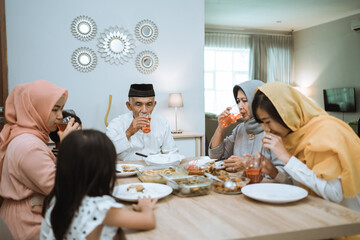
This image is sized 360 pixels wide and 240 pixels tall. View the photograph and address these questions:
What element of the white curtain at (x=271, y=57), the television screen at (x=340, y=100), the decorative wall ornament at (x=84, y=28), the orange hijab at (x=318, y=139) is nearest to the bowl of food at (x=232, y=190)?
the orange hijab at (x=318, y=139)

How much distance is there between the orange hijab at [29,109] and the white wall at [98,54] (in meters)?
2.29

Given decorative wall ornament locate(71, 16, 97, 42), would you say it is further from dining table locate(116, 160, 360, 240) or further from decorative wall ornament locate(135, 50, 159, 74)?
dining table locate(116, 160, 360, 240)

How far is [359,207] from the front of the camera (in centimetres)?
149

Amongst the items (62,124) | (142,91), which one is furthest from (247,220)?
(142,91)

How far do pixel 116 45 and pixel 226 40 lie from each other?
497 cm

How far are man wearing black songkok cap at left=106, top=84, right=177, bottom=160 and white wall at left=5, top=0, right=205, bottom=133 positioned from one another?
115 cm

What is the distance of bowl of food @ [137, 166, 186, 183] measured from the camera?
63.3 inches

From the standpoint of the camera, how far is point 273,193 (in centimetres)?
137

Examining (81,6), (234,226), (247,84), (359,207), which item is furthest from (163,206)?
(81,6)

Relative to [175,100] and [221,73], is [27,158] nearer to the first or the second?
[175,100]

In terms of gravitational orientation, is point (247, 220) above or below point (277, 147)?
below

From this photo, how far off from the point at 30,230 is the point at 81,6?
10.4 feet

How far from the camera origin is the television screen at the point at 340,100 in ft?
23.1

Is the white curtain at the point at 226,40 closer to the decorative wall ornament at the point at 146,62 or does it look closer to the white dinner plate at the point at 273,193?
the decorative wall ornament at the point at 146,62
